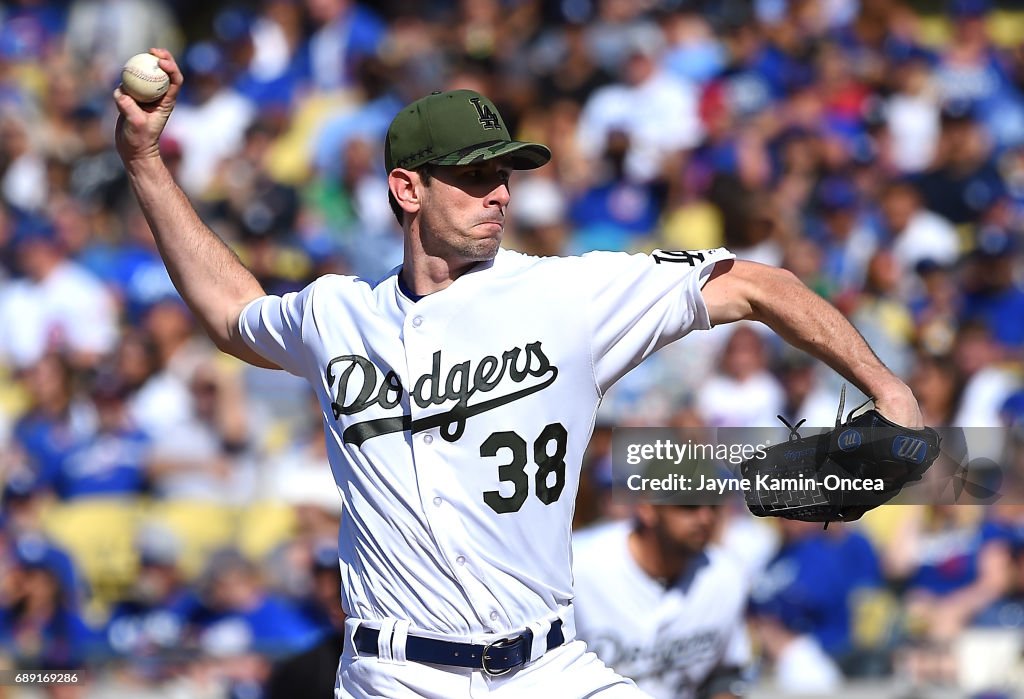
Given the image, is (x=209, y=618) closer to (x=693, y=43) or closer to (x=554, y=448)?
(x=554, y=448)

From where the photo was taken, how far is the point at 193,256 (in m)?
4.31

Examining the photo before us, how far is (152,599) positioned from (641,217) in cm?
420

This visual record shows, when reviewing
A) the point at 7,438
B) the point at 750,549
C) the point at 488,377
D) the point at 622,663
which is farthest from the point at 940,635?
the point at 7,438

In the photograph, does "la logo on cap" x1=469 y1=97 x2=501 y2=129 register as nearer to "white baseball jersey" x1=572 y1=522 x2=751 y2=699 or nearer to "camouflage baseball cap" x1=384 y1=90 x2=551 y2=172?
"camouflage baseball cap" x1=384 y1=90 x2=551 y2=172

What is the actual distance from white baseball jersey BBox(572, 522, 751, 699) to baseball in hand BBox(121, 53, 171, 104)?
2516 millimetres

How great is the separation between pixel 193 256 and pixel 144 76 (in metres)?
0.51

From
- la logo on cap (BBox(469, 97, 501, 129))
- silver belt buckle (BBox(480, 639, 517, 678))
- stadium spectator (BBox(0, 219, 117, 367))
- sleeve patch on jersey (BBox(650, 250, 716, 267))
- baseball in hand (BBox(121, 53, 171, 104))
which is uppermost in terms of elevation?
stadium spectator (BBox(0, 219, 117, 367))

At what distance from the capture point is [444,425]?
382cm

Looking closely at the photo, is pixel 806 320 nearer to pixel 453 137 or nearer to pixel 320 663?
pixel 453 137

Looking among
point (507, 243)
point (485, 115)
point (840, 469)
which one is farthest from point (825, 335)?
point (507, 243)

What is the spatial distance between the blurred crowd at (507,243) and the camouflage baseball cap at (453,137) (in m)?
2.11

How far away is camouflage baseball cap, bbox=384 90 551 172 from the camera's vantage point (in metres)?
3.87

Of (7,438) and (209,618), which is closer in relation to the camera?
(209,618)

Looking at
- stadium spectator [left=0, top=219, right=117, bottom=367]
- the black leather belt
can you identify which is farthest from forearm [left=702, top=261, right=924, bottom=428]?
Result: stadium spectator [left=0, top=219, right=117, bottom=367]
